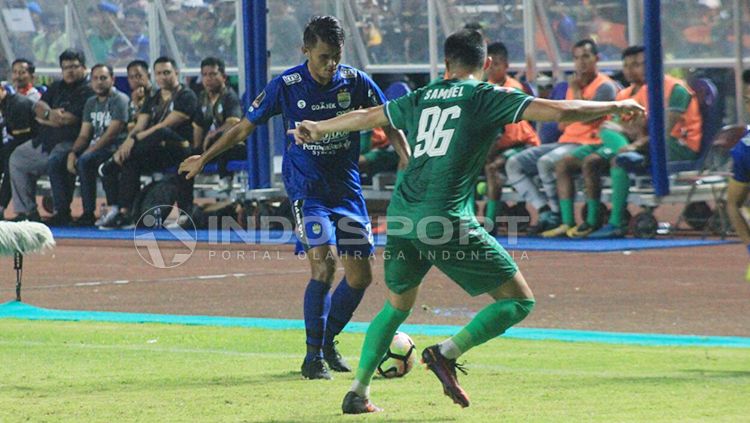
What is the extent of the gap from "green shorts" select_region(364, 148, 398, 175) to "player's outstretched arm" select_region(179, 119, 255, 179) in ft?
32.8

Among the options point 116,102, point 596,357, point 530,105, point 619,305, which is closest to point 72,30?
point 116,102

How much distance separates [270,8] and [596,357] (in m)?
11.8

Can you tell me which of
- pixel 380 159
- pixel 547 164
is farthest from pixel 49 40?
pixel 547 164

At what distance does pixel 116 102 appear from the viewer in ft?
65.1

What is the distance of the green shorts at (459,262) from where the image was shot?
301 inches

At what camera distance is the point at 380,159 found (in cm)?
1927

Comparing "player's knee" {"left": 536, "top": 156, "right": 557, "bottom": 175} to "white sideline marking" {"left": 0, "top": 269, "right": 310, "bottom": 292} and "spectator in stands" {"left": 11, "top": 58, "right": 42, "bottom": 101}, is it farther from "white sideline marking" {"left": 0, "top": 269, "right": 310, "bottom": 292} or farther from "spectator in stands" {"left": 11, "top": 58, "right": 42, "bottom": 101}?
"spectator in stands" {"left": 11, "top": 58, "right": 42, "bottom": 101}

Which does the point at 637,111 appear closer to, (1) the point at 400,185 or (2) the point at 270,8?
(1) the point at 400,185

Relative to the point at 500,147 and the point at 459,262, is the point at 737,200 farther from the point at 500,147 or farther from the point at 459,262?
the point at 500,147

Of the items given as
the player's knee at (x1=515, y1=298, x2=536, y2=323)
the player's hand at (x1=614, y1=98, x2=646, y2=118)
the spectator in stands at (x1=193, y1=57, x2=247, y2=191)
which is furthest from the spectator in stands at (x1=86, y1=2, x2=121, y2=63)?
the player's hand at (x1=614, y1=98, x2=646, y2=118)

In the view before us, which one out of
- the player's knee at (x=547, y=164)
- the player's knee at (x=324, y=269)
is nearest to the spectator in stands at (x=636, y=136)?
the player's knee at (x=547, y=164)

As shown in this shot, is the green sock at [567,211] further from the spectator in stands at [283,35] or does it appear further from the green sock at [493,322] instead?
the green sock at [493,322]

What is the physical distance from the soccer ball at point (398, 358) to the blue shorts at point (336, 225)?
59cm

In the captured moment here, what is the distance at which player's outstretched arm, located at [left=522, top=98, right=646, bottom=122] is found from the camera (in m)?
7.41
